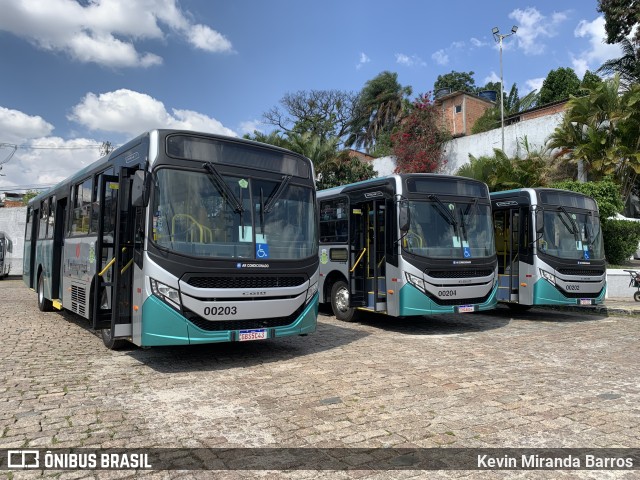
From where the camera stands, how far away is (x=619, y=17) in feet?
93.9

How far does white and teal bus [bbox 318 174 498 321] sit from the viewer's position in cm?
973

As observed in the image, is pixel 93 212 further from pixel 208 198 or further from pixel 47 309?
pixel 47 309

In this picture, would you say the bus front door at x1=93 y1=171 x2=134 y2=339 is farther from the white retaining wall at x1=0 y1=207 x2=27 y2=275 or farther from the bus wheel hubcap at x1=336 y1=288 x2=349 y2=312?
the white retaining wall at x1=0 y1=207 x2=27 y2=275

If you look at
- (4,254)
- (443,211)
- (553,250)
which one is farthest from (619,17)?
(4,254)

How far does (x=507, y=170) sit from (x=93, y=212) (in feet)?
61.7

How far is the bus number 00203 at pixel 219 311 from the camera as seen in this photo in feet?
22.0

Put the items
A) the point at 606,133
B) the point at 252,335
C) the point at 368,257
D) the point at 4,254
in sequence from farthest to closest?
the point at 4,254 < the point at 606,133 < the point at 368,257 < the point at 252,335

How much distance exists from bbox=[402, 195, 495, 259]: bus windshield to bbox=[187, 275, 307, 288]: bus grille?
10.0 ft

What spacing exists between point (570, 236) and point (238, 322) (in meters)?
8.67

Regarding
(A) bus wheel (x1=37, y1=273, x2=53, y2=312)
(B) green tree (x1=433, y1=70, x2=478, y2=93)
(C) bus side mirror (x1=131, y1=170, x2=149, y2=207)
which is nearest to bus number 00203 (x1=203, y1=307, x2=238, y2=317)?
(C) bus side mirror (x1=131, y1=170, x2=149, y2=207)

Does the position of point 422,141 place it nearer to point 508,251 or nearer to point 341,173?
point 341,173

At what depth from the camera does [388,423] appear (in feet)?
16.1

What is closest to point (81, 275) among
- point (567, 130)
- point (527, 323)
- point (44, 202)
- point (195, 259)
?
point (195, 259)

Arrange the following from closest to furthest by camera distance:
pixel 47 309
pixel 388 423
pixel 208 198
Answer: pixel 388 423, pixel 208 198, pixel 47 309
